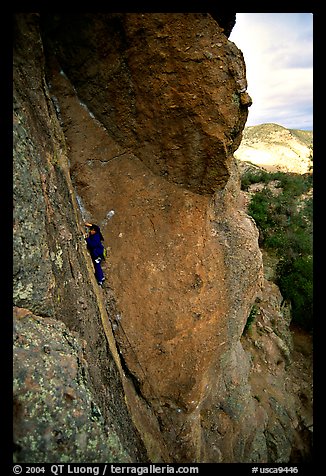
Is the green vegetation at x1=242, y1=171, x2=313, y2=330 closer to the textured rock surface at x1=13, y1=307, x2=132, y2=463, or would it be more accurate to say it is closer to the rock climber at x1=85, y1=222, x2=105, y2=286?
the rock climber at x1=85, y1=222, x2=105, y2=286

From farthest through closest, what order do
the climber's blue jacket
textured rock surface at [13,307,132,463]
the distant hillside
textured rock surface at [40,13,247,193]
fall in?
the distant hillside → the climber's blue jacket → textured rock surface at [40,13,247,193] → textured rock surface at [13,307,132,463]

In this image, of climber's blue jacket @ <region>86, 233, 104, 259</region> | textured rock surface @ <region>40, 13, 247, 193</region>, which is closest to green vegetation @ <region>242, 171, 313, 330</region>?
textured rock surface @ <region>40, 13, 247, 193</region>

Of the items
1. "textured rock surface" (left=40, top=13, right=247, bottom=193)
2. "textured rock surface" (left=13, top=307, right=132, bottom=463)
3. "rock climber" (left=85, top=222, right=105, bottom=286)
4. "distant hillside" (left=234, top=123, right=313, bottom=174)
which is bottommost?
"textured rock surface" (left=13, top=307, right=132, bottom=463)

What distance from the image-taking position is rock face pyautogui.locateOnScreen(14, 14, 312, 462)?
404cm

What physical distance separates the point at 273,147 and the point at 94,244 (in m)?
66.6

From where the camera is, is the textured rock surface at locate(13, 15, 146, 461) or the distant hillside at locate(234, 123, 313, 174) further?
the distant hillside at locate(234, 123, 313, 174)

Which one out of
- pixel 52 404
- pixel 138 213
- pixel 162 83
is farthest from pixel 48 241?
pixel 162 83

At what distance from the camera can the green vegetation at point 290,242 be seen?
1590 cm

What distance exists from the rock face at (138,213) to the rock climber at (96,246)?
261mm

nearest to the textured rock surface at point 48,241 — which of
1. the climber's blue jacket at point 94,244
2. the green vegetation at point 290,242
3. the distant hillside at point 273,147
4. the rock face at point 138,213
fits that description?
the rock face at point 138,213

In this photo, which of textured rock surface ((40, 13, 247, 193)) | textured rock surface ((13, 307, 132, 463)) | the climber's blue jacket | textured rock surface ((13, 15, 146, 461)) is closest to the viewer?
textured rock surface ((13, 307, 132, 463))

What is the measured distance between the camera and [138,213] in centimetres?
615

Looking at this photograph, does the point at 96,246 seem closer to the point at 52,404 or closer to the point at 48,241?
the point at 48,241
